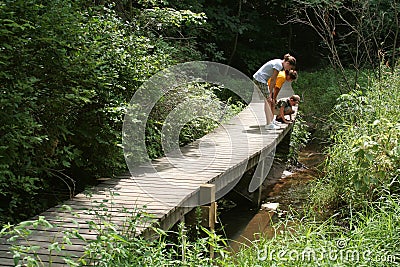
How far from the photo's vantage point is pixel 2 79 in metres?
4.40

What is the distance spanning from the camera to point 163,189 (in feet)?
16.3

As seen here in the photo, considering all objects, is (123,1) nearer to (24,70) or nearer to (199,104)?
(199,104)

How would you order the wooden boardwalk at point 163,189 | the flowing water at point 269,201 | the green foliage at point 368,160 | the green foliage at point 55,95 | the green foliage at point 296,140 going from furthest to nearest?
the green foliage at point 296,140
the flowing water at point 269,201
the green foliage at point 368,160
the green foliage at point 55,95
the wooden boardwalk at point 163,189

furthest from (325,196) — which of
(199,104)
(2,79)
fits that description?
(2,79)

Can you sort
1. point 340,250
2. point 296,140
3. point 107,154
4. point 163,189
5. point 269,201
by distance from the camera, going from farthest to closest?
point 296,140
point 269,201
point 107,154
point 163,189
point 340,250

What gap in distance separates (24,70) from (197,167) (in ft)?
6.65

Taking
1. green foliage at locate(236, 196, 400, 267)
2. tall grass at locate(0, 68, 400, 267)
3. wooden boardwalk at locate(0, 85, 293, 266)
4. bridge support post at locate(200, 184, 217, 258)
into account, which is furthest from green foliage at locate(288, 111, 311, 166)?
green foliage at locate(236, 196, 400, 267)

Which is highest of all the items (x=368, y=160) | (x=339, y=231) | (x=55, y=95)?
(x=55, y=95)

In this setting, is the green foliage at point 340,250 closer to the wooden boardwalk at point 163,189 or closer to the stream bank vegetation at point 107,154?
the stream bank vegetation at point 107,154

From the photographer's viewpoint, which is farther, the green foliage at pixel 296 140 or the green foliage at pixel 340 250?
the green foliage at pixel 296 140

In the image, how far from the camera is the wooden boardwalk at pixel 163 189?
3.76 metres

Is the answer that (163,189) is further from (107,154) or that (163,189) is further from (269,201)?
(269,201)

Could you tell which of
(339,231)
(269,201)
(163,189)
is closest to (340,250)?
(339,231)

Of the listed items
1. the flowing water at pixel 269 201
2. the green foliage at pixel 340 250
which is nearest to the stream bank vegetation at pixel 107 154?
the green foliage at pixel 340 250
